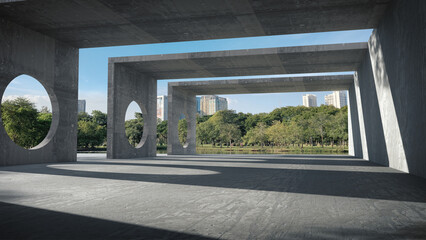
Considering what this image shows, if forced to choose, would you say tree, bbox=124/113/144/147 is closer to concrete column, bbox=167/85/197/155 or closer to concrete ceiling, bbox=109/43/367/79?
concrete column, bbox=167/85/197/155

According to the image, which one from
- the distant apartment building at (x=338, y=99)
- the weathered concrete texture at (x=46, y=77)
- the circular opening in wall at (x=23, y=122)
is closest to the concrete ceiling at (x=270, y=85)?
the weathered concrete texture at (x=46, y=77)

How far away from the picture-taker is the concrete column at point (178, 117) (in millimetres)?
22125

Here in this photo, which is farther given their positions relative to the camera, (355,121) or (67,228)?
(355,121)

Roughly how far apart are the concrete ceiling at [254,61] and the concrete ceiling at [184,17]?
249 cm

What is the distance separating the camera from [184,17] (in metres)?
10.2

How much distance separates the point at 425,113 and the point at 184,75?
13.6 m

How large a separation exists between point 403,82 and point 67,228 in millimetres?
8241

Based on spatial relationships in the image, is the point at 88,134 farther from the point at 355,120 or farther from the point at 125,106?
the point at 355,120

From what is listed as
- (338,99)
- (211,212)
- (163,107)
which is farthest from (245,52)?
(338,99)

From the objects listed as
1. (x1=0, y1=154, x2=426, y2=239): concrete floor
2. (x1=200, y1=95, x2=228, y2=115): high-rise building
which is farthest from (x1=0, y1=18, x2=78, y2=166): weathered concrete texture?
(x1=200, y1=95, x2=228, y2=115): high-rise building

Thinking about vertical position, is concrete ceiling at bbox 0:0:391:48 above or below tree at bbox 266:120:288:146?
above

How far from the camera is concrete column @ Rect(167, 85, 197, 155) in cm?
2212

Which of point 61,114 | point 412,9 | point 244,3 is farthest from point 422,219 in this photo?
point 61,114

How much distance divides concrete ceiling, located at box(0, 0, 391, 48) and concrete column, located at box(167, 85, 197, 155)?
1024 cm
